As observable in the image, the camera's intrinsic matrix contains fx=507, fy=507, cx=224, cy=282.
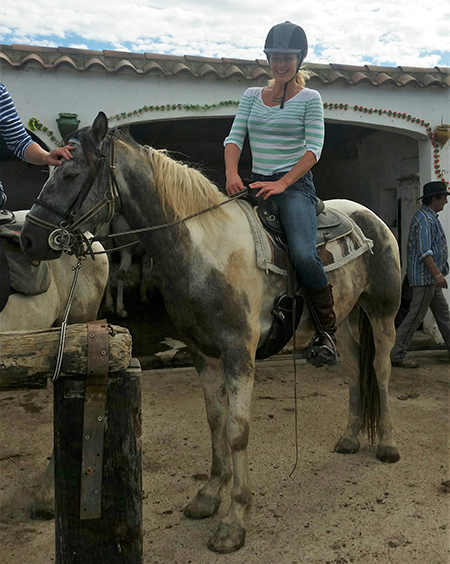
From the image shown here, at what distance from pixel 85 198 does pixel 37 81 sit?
12.5 ft

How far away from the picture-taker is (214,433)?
3.16 meters

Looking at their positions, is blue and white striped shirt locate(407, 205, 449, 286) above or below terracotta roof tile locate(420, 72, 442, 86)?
below

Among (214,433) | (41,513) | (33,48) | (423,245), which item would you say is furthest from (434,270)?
(33,48)

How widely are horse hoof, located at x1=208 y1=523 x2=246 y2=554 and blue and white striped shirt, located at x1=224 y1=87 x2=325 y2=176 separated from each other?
209cm

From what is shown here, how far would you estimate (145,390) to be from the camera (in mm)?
5406

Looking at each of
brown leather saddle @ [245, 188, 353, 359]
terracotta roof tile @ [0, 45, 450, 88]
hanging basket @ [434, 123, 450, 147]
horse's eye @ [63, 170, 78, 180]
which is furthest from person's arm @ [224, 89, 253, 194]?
hanging basket @ [434, 123, 450, 147]

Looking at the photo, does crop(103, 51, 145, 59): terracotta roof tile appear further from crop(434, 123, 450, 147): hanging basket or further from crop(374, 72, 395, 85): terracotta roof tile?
crop(434, 123, 450, 147): hanging basket

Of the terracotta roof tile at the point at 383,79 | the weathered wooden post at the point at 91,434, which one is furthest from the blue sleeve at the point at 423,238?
the weathered wooden post at the point at 91,434

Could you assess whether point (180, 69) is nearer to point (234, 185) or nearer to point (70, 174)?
point (234, 185)

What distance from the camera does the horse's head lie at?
2539mm

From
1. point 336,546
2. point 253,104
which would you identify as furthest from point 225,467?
point 253,104

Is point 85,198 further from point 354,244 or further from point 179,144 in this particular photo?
point 179,144

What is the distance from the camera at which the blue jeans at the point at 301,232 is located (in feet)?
9.70

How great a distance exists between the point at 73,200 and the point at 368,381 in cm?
268
